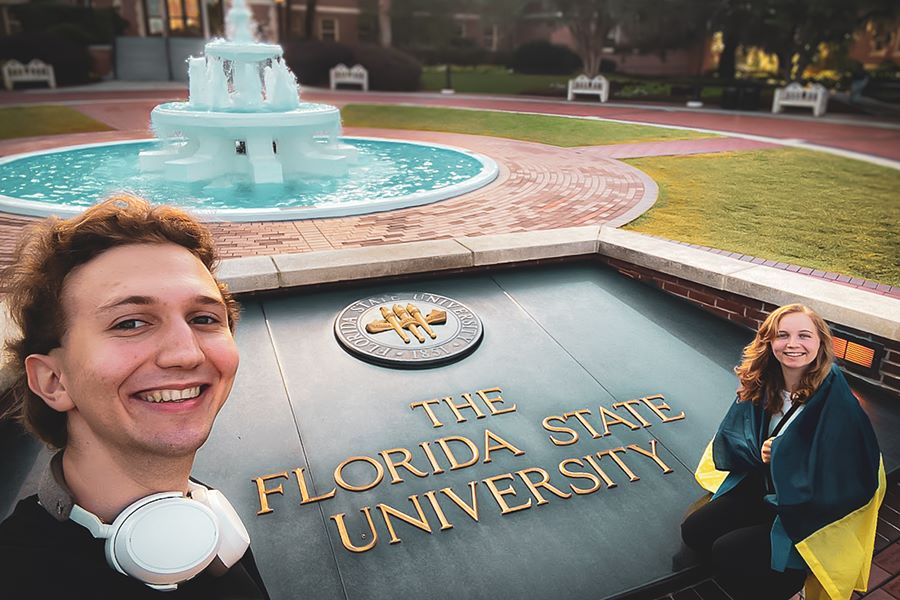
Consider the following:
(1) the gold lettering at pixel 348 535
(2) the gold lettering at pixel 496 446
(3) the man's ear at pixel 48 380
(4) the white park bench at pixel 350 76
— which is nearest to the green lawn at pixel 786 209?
(2) the gold lettering at pixel 496 446

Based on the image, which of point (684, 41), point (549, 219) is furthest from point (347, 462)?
point (684, 41)

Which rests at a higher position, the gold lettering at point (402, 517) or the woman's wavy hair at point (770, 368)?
the woman's wavy hair at point (770, 368)

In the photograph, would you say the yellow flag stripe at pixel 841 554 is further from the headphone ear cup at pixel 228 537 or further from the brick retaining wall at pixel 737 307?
the headphone ear cup at pixel 228 537

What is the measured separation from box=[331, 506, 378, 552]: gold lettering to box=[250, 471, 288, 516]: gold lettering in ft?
1.13

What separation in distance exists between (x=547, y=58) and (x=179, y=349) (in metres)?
41.5

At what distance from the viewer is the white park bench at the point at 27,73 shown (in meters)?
24.6

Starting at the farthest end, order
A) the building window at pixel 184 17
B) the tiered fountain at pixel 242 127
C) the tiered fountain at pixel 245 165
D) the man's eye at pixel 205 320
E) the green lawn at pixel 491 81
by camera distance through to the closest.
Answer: the building window at pixel 184 17 → the green lawn at pixel 491 81 → the tiered fountain at pixel 242 127 → the tiered fountain at pixel 245 165 → the man's eye at pixel 205 320

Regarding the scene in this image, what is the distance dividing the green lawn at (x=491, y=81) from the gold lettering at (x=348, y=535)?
27.0m

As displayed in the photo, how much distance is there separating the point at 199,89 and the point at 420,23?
1292 inches

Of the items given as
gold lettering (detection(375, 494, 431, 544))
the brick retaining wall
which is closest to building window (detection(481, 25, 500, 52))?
the brick retaining wall

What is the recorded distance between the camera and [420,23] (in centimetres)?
4106

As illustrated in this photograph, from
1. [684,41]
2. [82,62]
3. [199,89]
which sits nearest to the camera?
[199,89]

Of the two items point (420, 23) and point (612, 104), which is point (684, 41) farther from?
point (420, 23)

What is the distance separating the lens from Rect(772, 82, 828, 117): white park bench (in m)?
22.2
